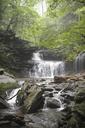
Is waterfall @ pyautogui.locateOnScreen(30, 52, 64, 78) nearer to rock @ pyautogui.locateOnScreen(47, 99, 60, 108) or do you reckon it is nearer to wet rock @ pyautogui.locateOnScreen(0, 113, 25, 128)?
rock @ pyautogui.locateOnScreen(47, 99, 60, 108)

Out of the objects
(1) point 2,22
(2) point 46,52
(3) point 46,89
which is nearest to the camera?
(3) point 46,89

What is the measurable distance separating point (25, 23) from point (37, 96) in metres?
19.0

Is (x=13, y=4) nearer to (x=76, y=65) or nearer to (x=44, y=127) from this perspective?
(x=76, y=65)

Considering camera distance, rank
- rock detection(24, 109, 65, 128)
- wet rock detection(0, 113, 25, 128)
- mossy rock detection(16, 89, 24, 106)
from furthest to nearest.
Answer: mossy rock detection(16, 89, 24, 106) → rock detection(24, 109, 65, 128) → wet rock detection(0, 113, 25, 128)

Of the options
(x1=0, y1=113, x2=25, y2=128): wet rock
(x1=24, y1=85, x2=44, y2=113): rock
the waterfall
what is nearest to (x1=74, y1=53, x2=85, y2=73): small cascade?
the waterfall

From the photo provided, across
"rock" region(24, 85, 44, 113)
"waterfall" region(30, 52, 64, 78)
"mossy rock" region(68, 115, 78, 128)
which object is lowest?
"waterfall" region(30, 52, 64, 78)

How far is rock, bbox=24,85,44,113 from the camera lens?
466 inches

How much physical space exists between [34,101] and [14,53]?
1705cm

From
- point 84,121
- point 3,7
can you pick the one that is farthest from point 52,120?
point 3,7

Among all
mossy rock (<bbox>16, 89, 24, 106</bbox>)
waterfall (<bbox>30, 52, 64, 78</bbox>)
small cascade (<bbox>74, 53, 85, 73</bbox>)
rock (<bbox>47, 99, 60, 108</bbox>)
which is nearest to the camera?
rock (<bbox>47, 99, 60, 108</bbox>)

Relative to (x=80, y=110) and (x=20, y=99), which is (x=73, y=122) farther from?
(x=20, y=99)

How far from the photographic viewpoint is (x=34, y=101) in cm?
1191

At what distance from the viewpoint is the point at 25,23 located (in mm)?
29641

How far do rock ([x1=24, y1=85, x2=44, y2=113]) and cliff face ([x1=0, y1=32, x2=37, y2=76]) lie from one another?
518 inches
